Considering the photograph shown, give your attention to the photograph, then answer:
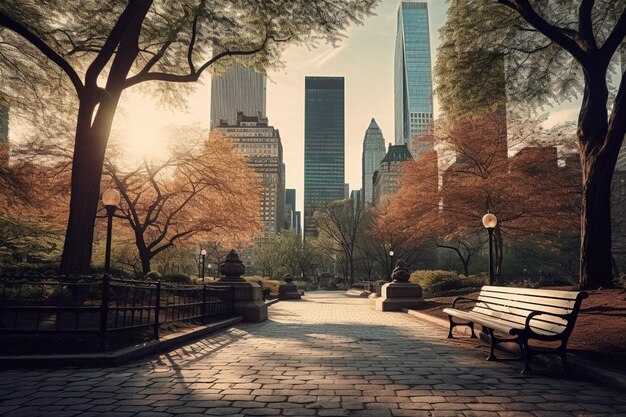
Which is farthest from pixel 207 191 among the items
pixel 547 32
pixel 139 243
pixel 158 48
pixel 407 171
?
pixel 547 32

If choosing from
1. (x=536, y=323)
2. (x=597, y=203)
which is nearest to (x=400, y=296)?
(x=597, y=203)

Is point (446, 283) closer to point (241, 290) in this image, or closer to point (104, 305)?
point (241, 290)

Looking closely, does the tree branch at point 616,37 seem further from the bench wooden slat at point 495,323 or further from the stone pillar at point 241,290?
the stone pillar at point 241,290

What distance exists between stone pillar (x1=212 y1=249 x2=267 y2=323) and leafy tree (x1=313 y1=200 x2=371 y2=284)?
4047cm

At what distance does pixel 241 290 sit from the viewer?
14188 millimetres

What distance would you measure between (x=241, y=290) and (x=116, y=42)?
8.52 meters

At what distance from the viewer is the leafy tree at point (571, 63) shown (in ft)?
39.7

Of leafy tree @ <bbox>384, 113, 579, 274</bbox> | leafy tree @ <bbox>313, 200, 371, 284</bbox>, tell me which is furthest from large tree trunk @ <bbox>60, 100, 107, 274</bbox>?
leafy tree @ <bbox>313, 200, 371, 284</bbox>

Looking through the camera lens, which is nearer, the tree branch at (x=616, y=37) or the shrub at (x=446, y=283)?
the tree branch at (x=616, y=37)

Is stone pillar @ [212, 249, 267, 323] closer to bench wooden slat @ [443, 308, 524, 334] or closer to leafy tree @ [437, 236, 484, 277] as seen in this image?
bench wooden slat @ [443, 308, 524, 334]

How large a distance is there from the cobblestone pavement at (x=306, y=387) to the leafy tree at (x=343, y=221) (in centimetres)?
4770

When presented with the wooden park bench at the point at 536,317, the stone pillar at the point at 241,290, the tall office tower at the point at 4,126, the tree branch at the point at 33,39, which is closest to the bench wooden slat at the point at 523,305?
the wooden park bench at the point at 536,317

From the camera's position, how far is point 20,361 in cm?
607

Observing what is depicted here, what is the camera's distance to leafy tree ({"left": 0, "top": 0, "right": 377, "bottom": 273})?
43.4 ft
